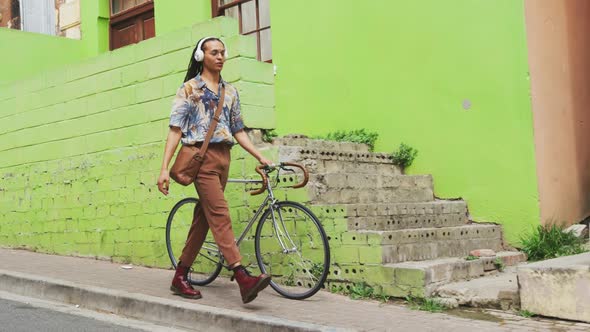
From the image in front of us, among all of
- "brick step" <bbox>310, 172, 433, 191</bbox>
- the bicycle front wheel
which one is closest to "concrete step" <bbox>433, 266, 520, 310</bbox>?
the bicycle front wheel

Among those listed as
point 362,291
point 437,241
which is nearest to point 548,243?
point 437,241

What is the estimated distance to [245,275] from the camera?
5188mm

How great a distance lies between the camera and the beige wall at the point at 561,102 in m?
6.74

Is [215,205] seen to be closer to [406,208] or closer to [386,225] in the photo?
[386,225]

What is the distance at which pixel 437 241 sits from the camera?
6250 mm

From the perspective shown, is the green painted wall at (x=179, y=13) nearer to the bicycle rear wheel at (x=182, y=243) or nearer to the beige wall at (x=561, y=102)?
the bicycle rear wheel at (x=182, y=243)

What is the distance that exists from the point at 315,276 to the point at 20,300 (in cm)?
271

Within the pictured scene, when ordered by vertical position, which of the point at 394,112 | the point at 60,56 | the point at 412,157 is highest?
the point at 60,56

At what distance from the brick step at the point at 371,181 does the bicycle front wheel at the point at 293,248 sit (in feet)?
2.06

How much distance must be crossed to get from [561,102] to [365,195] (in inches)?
92.8

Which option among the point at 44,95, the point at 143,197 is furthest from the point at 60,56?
the point at 143,197

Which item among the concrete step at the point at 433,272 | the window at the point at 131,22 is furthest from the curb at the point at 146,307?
the window at the point at 131,22

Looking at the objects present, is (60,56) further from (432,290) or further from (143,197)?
(432,290)

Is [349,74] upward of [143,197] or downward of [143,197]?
upward
